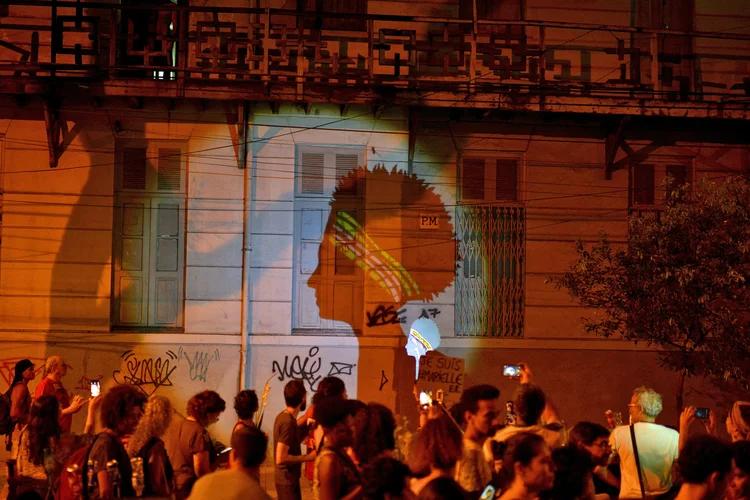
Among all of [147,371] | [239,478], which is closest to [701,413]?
[239,478]

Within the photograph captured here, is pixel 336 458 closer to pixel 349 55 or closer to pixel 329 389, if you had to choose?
pixel 329 389

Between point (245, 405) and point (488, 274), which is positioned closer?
point (245, 405)

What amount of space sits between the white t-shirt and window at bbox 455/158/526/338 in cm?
677

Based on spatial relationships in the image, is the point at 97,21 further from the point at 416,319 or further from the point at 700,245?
the point at 700,245

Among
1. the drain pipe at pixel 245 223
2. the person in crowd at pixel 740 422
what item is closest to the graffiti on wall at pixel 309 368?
the drain pipe at pixel 245 223

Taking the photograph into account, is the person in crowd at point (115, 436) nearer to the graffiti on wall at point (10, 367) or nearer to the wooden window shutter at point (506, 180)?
the graffiti on wall at point (10, 367)

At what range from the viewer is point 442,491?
3.84 metres

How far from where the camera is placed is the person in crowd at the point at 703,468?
4500 mm

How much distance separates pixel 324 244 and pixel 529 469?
918 cm

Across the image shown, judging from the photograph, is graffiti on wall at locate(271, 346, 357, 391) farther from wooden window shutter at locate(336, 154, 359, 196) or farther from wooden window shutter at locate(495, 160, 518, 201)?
wooden window shutter at locate(495, 160, 518, 201)

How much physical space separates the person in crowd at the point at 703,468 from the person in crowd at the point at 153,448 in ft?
10.6

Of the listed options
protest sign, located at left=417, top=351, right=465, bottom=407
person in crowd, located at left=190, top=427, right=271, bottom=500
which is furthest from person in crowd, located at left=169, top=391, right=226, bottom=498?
protest sign, located at left=417, top=351, right=465, bottom=407

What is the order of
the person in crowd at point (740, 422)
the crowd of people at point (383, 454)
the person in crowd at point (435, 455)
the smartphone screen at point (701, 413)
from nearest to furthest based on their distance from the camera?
1. the crowd of people at point (383, 454)
2. the person in crowd at point (435, 455)
3. the person in crowd at point (740, 422)
4. the smartphone screen at point (701, 413)

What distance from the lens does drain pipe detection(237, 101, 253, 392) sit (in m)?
12.8
